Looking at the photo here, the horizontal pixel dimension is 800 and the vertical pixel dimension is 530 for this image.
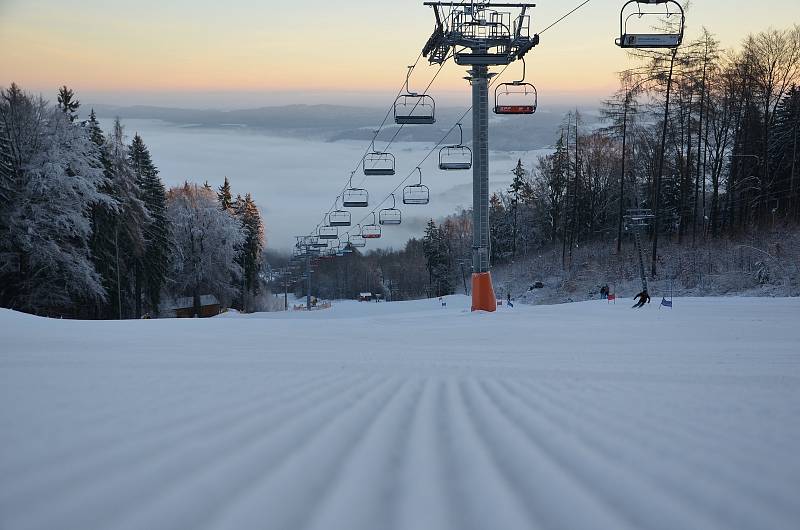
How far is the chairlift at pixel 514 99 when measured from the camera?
1831 centimetres

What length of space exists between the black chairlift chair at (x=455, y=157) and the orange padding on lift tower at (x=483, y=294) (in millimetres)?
3918

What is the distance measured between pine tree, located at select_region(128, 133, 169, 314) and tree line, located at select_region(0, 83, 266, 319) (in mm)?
86

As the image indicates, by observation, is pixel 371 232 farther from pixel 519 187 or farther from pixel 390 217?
pixel 519 187

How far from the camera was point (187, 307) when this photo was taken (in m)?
57.8

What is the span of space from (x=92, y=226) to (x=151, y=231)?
10.6 metres

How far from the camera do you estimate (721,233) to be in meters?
41.2

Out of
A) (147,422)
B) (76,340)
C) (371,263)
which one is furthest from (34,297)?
(371,263)

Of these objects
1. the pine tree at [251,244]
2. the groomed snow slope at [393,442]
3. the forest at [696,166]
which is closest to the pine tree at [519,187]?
the forest at [696,166]

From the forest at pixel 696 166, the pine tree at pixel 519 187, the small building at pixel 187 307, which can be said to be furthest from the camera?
the pine tree at pixel 519 187

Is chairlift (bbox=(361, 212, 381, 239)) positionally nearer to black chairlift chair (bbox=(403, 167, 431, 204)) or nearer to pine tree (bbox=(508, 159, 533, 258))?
black chairlift chair (bbox=(403, 167, 431, 204))

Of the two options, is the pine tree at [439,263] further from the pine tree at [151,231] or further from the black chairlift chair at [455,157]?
the black chairlift chair at [455,157]

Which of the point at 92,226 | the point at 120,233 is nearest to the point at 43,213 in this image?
the point at 92,226

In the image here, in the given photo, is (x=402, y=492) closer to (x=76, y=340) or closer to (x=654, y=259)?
(x=76, y=340)

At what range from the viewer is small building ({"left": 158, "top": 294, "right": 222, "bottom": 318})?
52131 millimetres
